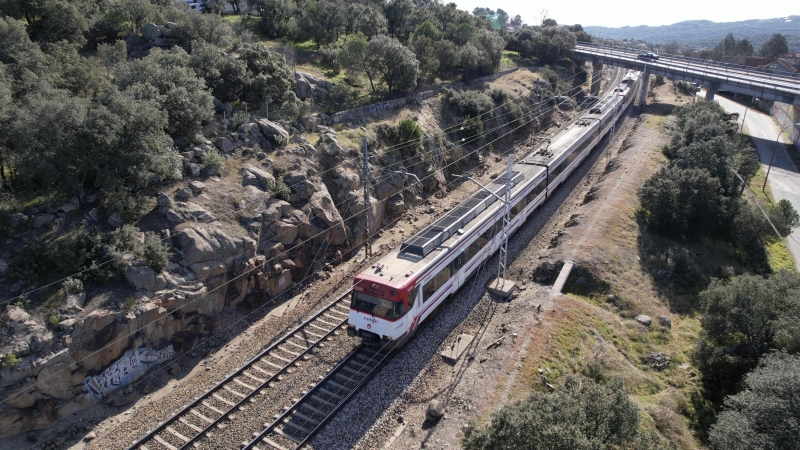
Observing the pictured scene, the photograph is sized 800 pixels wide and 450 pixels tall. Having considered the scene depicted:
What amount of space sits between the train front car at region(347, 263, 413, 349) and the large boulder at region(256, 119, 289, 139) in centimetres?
1623

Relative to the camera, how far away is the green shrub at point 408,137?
135ft

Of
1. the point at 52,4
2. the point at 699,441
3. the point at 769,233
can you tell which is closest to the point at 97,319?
the point at 699,441

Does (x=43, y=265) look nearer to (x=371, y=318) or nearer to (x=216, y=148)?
(x=216, y=148)

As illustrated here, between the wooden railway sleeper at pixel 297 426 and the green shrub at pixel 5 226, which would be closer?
the wooden railway sleeper at pixel 297 426

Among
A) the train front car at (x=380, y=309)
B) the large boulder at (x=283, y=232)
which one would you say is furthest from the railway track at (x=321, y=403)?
the large boulder at (x=283, y=232)

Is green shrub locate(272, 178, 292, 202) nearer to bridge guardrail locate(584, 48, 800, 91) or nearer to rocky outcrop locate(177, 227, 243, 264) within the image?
rocky outcrop locate(177, 227, 243, 264)

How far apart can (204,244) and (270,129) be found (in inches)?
449

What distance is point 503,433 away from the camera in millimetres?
13766

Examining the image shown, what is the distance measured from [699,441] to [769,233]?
2488 cm

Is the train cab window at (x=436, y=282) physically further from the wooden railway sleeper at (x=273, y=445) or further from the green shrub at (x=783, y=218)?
the green shrub at (x=783, y=218)

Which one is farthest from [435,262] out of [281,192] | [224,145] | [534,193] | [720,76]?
[720,76]

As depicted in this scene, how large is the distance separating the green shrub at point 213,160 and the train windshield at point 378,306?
13942 millimetres

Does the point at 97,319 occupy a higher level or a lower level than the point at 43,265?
lower

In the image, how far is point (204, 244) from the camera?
83.2ft
